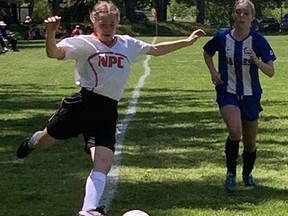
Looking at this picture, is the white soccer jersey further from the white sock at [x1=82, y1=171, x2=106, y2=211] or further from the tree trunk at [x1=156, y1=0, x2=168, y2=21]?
the tree trunk at [x1=156, y1=0, x2=168, y2=21]

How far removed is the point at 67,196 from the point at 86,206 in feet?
5.48

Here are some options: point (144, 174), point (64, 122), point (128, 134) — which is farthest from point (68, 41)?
point (128, 134)

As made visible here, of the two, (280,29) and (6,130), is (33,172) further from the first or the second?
(280,29)

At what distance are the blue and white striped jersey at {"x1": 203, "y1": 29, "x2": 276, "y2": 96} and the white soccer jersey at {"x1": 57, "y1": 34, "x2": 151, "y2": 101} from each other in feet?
4.85

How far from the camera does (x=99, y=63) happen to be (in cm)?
745

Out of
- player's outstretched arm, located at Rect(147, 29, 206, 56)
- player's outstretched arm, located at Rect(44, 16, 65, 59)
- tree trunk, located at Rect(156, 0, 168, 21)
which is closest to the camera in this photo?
player's outstretched arm, located at Rect(44, 16, 65, 59)

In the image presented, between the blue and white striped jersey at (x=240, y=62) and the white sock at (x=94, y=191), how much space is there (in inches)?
82.0

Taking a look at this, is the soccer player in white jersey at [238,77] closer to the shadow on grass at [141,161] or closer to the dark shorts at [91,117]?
the shadow on grass at [141,161]

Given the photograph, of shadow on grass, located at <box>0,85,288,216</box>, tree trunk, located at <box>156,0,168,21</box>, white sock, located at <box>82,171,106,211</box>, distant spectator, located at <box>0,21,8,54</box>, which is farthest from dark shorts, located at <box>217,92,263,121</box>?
tree trunk, located at <box>156,0,168,21</box>

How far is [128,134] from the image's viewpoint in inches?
523

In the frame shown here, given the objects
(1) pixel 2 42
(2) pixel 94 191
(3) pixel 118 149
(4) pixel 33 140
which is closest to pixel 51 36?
(2) pixel 94 191

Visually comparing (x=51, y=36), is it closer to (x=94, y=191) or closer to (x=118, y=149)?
(x=94, y=191)

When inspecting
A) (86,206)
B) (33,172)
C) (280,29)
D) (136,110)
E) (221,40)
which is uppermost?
(221,40)

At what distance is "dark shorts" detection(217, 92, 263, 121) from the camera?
8.69 metres
